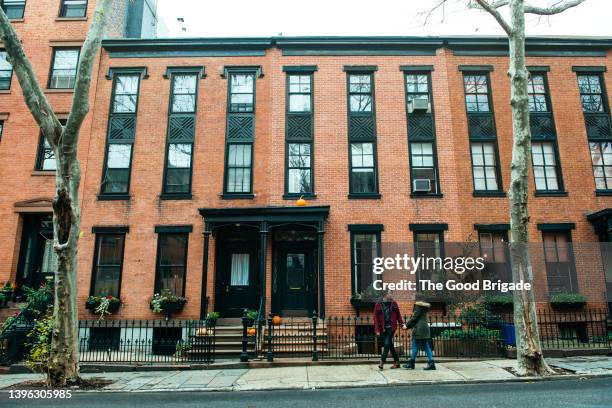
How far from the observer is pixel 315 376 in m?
10.0

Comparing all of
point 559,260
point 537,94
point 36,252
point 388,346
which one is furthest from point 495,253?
point 36,252

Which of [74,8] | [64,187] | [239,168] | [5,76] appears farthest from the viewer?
[74,8]

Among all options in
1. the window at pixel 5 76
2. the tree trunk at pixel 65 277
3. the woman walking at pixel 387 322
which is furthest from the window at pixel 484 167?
the window at pixel 5 76

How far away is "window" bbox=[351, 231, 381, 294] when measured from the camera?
49.7 ft

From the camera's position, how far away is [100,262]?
15648 millimetres

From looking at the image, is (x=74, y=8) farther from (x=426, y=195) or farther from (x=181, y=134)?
(x=426, y=195)

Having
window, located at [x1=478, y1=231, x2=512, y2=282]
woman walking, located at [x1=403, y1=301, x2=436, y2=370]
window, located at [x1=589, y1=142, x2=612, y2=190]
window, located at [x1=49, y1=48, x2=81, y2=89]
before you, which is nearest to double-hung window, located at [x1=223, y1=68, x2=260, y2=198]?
window, located at [x1=49, y1=48, x2=81, y2=89]

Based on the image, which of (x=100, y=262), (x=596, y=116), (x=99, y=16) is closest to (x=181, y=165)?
(x=100, y=262)

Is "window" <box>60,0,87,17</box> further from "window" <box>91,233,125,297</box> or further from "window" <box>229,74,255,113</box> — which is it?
"window" <box>91,233,125,297</box>

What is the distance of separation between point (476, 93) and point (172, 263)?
540 inches

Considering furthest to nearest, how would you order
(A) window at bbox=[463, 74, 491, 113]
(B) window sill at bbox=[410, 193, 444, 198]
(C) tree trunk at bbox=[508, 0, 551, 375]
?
(A) window at bbox=[463, 74, 491, 113]
(B) window sill at bbox=[410, 193, 444, 198]
(C) tree trunk at bbox=[508, 0, 551, 375]

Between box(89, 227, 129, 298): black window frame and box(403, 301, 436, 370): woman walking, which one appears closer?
box(403, 301, 436, 370): woman walking

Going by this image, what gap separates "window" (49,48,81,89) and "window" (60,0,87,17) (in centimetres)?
174

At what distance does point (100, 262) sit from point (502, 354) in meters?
13.8
